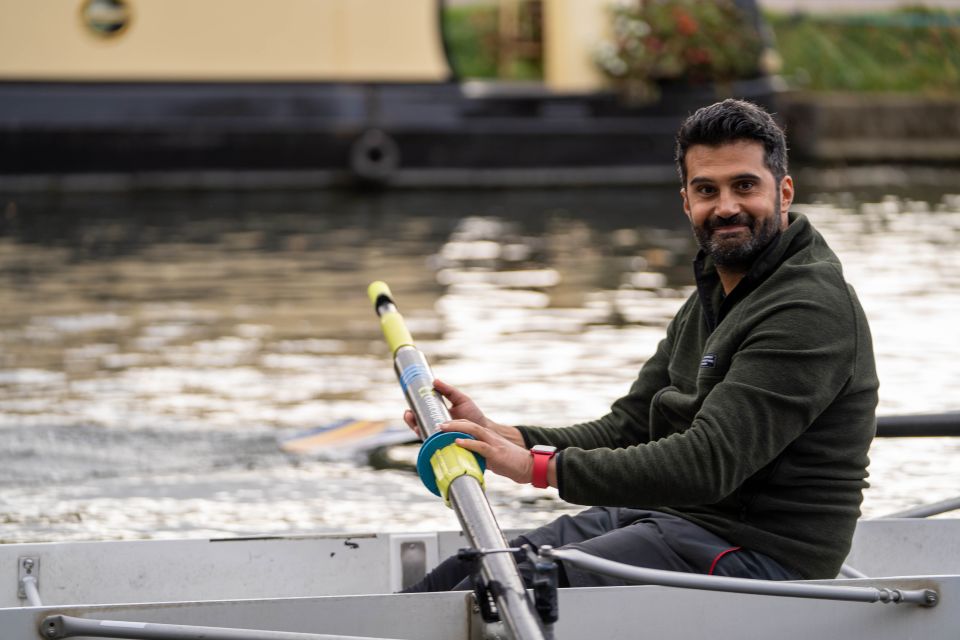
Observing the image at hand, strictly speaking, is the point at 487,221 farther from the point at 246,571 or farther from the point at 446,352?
the point at 246,571

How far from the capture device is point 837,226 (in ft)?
45.5

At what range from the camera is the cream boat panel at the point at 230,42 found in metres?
15.8

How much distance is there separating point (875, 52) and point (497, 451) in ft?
70.4

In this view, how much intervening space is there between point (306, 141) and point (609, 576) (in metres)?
13.6

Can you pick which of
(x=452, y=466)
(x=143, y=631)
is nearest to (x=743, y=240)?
(x=452, y=466)

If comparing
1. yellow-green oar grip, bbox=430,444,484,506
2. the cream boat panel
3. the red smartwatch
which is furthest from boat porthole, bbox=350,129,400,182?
the red smartwatch

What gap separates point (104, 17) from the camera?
1600cm

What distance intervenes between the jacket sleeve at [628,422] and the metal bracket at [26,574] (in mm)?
1238

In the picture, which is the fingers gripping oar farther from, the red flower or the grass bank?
the grass bank

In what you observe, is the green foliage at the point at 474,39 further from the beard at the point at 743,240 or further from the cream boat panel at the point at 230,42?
the beard at the point at 743,240

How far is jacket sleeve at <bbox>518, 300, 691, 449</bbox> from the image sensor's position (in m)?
3.52

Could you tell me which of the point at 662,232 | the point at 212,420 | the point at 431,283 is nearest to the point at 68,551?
the point at 212,420

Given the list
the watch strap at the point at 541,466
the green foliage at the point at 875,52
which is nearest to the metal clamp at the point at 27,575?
the watch strap at the point at 541,466

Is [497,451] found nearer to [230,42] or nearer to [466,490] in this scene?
[466,490]
